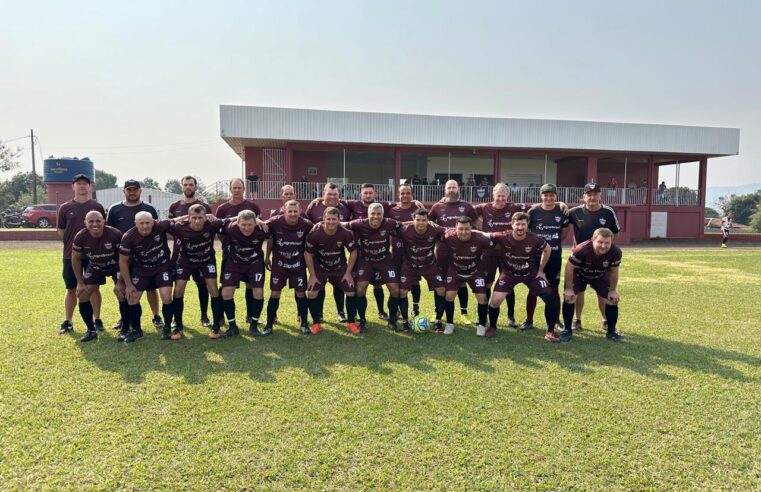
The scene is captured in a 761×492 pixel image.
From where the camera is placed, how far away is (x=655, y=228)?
26.8 m

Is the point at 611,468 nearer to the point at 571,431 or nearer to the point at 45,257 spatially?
the point at 571,431

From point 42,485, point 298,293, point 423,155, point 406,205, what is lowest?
point 42,485

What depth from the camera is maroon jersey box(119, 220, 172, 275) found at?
18.2ft

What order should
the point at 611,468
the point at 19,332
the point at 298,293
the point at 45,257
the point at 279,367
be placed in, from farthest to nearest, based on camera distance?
the point at 45,257 < the point at 298,293 < the point at 19,332 < the point at 279,367 < the point at 611,468

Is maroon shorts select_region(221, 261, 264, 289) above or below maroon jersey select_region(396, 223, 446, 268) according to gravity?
below

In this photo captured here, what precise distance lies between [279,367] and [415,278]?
240 cm

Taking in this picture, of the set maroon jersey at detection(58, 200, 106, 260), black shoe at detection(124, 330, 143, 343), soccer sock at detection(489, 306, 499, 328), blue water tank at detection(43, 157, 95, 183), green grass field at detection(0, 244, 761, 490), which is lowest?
green grass field at detection(0, 244, 761, 490)

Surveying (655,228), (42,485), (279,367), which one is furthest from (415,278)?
(655,228)

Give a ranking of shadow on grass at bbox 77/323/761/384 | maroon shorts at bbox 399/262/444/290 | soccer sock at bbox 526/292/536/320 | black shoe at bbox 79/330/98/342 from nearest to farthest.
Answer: shadow on grass at bbox 77/323/761/384
black shoe at bbox 79/330/98/342
maroon shorts at bbox 399/262/444/290
soccer sock at bbox 526/292/536/320

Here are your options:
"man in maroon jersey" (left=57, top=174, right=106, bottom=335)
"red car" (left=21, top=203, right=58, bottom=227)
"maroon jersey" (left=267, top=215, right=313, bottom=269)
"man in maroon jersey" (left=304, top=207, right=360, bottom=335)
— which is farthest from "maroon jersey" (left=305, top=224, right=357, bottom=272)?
"red car" (left=21, top=203, right=58, bottom=227)

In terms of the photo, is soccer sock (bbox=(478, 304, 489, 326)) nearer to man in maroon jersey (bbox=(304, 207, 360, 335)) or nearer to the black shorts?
man in maroon jersey (bbox=(304, 207, 360, 335))

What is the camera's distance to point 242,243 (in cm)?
602

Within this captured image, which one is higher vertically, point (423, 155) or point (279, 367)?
point (423, 155)

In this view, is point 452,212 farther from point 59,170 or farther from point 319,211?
point 59,170
